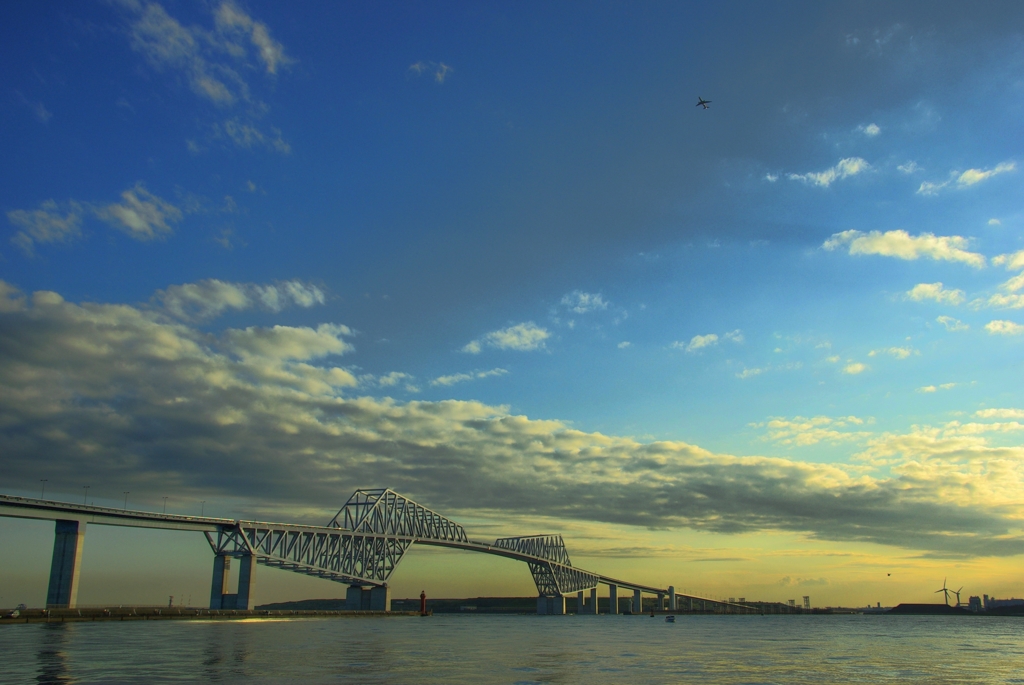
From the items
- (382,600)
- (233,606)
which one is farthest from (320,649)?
(382,600)

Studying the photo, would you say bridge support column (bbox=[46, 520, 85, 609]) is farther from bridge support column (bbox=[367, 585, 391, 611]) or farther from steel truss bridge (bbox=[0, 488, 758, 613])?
bridge support column (bbox=[367, 585, 391, 611])

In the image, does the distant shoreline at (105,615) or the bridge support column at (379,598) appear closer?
the distant shoreline at (105,615)

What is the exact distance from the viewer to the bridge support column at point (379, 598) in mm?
168500

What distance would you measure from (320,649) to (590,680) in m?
23.6

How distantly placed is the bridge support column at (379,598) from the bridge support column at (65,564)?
84.4 metres

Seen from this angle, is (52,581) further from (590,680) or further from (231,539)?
(590,680)

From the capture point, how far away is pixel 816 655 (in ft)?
177

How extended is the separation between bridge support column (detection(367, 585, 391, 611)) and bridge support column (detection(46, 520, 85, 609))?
84.4m

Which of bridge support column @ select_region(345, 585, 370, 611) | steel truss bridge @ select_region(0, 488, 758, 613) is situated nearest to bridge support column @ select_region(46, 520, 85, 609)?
steel truss bridge @ select_region(0, 488, 758, 613)

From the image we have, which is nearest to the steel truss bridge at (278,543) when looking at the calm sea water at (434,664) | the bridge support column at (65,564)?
the bridge support column at (65,564)

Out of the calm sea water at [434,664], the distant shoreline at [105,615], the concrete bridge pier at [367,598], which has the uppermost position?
the calm sea water at [434,664]

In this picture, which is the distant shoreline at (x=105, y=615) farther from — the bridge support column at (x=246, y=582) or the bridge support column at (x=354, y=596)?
the bridge support column at (x=354, y=596)

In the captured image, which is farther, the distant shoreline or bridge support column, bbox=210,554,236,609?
bridge support column, bbox=210,554,236,609

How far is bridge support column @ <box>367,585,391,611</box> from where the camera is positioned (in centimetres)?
16850
